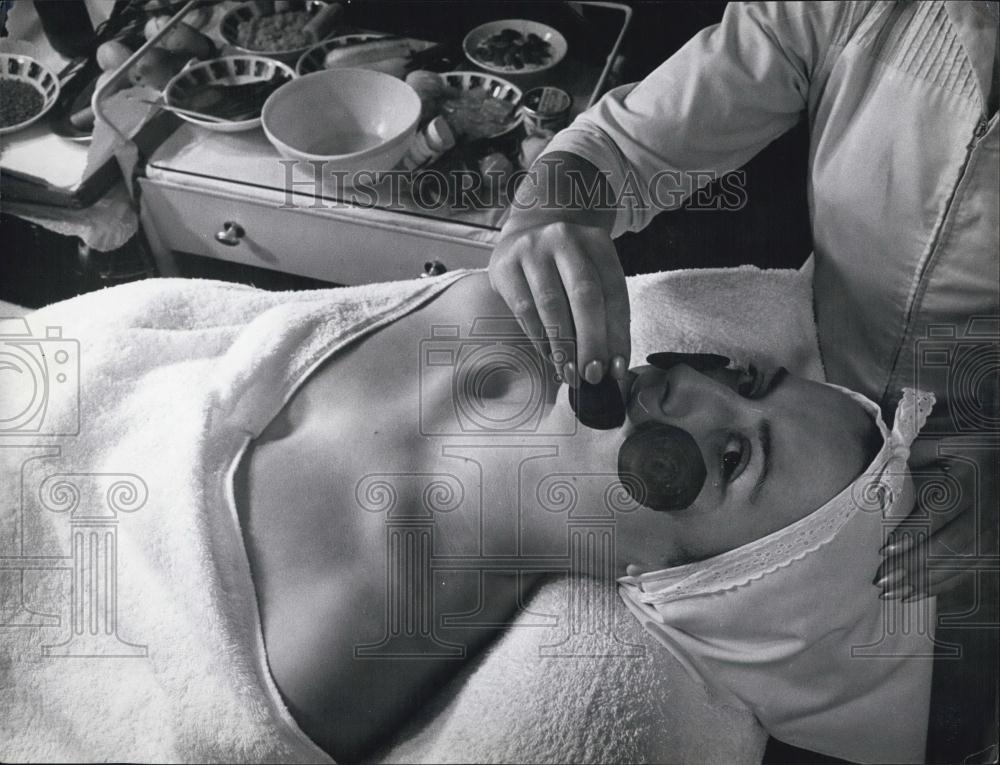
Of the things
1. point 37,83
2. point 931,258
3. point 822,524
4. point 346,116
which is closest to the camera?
point 822,524

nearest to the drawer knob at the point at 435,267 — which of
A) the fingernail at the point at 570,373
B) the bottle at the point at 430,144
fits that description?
the bottle at the point at 430,144

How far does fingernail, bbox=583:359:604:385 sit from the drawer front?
1.31 ft

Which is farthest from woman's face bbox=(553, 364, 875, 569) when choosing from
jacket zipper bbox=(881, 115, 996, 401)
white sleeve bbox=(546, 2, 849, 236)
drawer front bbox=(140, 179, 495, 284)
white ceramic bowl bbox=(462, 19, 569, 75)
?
white ceramic bowl bbox=(462, 19, 569, 75)

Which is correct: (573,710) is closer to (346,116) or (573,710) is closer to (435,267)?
(435,267)

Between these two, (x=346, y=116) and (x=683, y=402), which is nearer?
(x=683, y=402)

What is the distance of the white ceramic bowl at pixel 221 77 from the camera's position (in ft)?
3.00

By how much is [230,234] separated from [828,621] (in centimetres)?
77

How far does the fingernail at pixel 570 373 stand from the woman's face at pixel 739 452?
4 centimetres

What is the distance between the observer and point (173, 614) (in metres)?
0.55

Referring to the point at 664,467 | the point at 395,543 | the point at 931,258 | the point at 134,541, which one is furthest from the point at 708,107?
the point at 134,541

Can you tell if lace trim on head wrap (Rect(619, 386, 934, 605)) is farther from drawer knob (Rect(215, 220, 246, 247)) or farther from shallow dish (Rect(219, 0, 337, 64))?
shallow dish (Rect(219, 0, 337, 64))

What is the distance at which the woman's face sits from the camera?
0.53 meters

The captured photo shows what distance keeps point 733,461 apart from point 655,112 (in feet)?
1.11

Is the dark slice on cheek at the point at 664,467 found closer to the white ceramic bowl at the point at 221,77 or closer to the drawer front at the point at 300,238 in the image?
the drawer front at the point at 300,238
